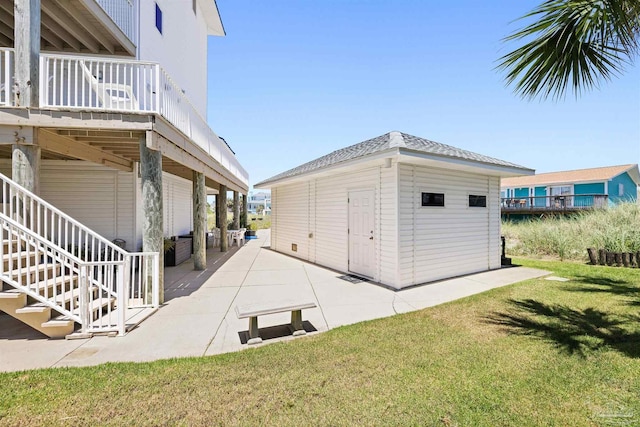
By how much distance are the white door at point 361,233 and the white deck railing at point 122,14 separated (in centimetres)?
814

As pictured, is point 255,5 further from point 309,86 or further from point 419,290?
point 419,290

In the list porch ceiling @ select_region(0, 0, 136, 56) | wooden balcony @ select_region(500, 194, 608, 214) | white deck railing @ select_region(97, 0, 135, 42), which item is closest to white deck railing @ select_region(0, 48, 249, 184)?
porch ceiling @ select_region(0, 0, 136, 56)

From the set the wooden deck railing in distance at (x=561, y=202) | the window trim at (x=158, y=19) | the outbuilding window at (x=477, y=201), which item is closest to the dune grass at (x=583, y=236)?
the outbuilding window at (x=477, y=201)

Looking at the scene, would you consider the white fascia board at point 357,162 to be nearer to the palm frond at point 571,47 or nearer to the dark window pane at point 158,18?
the palm frond at point 571,47

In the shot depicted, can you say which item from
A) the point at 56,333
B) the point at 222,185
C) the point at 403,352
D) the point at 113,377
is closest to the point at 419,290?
the point at 403,352

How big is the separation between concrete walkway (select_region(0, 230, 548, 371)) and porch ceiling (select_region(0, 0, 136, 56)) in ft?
22.7

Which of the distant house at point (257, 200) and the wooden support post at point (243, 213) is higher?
the distant house at point (257, 200)

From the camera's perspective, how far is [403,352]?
349 centimetres

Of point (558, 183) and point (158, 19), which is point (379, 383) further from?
point (558, 183)

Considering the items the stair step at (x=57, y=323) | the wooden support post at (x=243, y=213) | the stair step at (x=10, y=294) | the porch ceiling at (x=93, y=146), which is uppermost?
the porch ceiling at (x=93, y=146)

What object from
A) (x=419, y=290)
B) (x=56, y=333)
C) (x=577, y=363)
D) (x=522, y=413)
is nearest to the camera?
(x=522, y=413)

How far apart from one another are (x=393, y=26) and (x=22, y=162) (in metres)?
9.86

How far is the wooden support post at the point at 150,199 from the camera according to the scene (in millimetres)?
5324

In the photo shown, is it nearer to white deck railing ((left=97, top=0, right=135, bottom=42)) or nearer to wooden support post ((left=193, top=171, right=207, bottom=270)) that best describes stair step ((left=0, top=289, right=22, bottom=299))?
wooden support post ((left=193, top=171, right=207, bottom=270))
